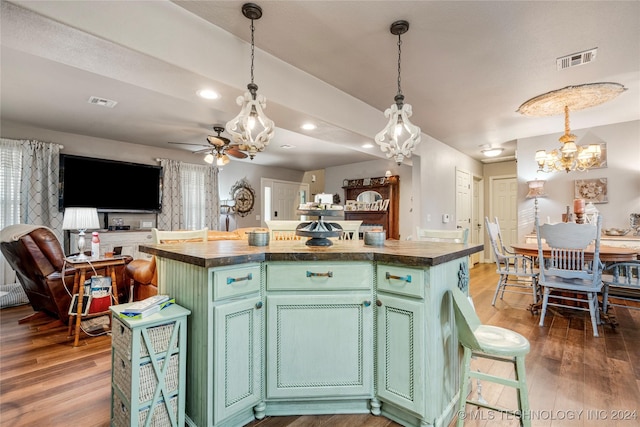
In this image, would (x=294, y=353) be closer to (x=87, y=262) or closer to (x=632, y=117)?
Result: (x=87, y=262)

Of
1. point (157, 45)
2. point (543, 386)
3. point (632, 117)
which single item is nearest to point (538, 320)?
point (543, 386)

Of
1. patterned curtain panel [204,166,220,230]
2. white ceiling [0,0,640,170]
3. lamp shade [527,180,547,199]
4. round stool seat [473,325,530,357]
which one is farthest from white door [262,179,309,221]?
round stool seat [473,325,530,357]

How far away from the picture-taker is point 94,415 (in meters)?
1.73

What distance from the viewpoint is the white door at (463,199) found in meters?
6.23

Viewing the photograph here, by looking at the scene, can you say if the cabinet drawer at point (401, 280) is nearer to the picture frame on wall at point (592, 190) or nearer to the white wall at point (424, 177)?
the white wall at point (424, 177)

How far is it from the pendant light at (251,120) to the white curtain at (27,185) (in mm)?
4172

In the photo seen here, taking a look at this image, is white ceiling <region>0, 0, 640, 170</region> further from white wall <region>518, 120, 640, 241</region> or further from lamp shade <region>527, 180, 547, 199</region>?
lamp shade <region>527, 180, 547, 199</region>

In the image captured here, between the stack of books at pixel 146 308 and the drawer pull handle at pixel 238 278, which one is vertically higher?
the drawer pull handle at pixel 238 278

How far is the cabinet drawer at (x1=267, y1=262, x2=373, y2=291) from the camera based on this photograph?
1631 mm

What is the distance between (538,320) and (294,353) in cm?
299

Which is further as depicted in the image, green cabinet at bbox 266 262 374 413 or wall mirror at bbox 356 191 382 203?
wall mirror at bbox 356 191 382 203

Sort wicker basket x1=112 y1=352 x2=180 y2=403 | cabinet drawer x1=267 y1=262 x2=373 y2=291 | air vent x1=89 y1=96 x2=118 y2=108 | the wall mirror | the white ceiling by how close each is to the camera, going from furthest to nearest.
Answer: the wall mirror
air vent x1=89 y1=96 x2=118 y2=108
the white ceiling
cabinet drawer x1=267 y1=262 x2=373 y2=291
wicker basket x1=112 y1=352 x2=180 y2=403

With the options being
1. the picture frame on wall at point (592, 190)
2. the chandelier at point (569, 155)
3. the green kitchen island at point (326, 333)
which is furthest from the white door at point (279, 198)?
the green kitchen island at point (326, 333)

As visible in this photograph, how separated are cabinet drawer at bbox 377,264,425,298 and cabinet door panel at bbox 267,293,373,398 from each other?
0.41 ft
